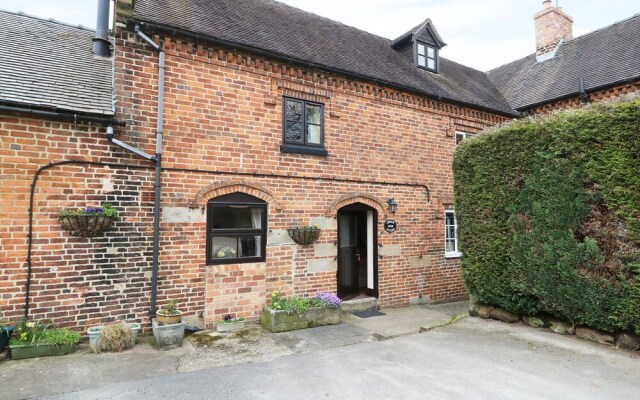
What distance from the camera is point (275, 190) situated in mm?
8016

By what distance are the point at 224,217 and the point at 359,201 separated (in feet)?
11.2

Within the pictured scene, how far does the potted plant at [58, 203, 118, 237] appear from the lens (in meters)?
5.93

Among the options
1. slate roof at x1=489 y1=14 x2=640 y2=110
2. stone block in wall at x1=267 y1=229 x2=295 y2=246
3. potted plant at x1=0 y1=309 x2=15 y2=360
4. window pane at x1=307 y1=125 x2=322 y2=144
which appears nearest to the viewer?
potted plant at x1=0 y1=309 x2=15 y2=360

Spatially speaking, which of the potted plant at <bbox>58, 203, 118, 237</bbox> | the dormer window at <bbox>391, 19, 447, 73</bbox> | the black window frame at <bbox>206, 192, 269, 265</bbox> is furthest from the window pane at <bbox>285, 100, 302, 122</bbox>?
the dormer window at <bbox>391, 19, 447, 73</bbox>

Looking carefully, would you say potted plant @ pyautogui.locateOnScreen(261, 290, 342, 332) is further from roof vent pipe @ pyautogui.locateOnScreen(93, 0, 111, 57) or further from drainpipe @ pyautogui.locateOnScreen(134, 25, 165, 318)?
roof vent pipe @ pyautogui.locateOnScreen(93, 0, 111, 57)

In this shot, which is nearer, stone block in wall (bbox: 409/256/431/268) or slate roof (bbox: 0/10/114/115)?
slate roof (bbox: 0/10/114/115)

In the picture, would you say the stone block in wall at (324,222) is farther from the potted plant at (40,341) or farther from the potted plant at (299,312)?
the potted plant at (40,341)

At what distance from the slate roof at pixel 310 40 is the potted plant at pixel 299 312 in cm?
525

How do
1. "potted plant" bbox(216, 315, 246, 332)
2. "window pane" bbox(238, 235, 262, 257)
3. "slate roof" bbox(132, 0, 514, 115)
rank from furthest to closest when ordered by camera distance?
"slate roof" bbox(132, 0, 514, 115) < "window pane" bbox(238, 235, 262, 257) < "potted plant" bbox(216, 315, 246, 332)

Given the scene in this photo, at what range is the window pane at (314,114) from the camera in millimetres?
8719

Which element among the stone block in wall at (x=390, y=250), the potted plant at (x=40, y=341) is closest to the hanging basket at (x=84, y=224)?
the potted plant at (x=40, y=341)

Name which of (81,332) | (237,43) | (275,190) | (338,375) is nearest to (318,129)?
(275,190)

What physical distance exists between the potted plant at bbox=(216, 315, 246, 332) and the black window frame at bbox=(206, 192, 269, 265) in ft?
3.62

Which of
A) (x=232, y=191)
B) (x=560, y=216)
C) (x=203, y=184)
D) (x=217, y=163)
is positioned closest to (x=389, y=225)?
(x=560, y=216)
